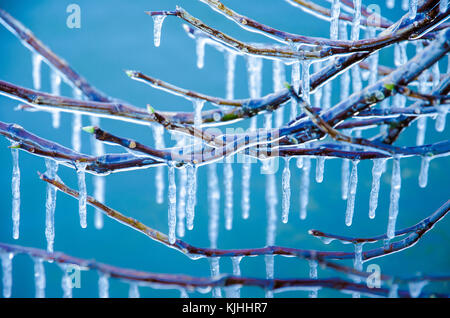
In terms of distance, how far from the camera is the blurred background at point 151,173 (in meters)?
4.30

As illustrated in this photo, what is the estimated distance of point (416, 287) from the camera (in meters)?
0.65

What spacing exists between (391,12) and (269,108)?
14.0ft

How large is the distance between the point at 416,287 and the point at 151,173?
13.5ft

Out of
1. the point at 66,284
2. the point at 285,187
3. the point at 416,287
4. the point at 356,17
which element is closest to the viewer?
the point at 416,287

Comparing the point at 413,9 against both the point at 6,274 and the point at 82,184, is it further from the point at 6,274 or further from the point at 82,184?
the point at 6,274

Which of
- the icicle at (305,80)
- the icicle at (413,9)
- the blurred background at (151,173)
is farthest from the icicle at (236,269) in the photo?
the blurred background at (151,173)

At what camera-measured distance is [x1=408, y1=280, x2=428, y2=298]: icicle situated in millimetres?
644

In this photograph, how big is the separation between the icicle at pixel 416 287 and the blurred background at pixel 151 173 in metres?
3.54

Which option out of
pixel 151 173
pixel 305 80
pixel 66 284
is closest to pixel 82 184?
pixel 66 284

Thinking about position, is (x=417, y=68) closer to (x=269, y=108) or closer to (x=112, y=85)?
(x=269, y=108)

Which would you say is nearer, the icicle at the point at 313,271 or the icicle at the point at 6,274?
the icicle at the point at 6,274

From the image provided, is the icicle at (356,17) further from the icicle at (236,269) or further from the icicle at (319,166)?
the icicle at (236,269)
